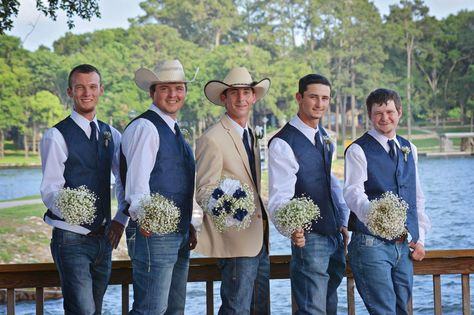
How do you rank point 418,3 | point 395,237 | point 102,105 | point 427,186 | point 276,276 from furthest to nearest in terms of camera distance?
point 418,3 < point 427,186 < point 102,105 < point 276,276 < point 395,237

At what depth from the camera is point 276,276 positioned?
3.73 metres

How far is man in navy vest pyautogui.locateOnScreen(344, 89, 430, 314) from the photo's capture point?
329 centimetres

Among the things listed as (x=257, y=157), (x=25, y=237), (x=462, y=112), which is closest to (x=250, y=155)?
(x=257, y=157)

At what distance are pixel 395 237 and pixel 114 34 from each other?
3469 centimetres

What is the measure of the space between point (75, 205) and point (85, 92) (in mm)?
525

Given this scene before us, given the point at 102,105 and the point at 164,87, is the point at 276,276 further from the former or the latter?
the point at 102,105

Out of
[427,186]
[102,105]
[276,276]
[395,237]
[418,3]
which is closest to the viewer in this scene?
[395,237]

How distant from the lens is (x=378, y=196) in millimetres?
3352

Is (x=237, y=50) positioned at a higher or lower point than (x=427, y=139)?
higher

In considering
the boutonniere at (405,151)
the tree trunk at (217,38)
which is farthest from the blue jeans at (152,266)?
the tree trunk at (217,38)

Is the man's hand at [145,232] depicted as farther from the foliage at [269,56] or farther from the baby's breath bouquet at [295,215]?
the foliage at [269,56]

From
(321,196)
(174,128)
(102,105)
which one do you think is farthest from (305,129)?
(102,105)

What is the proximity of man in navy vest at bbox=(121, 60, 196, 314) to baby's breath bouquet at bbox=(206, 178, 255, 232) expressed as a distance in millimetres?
127

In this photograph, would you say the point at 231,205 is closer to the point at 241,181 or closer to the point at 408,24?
the point at 241,181
